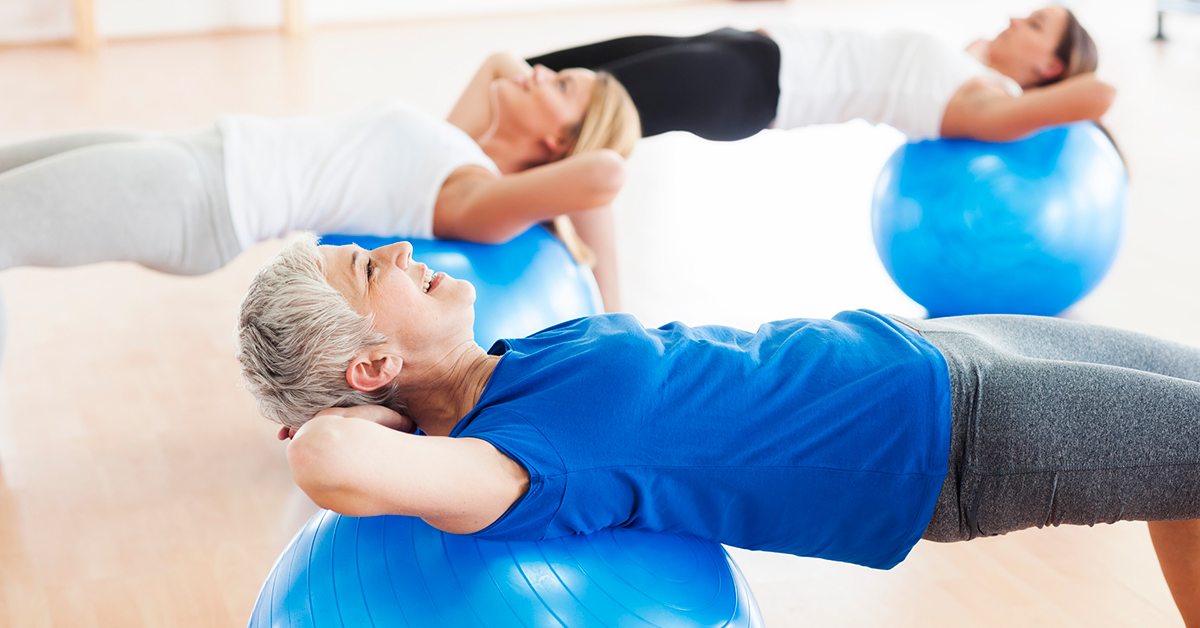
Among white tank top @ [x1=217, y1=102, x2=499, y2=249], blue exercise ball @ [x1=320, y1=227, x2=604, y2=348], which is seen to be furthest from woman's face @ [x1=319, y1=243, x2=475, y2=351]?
white tank top @ [x1=217, y1=102, x2=499, y2=249]

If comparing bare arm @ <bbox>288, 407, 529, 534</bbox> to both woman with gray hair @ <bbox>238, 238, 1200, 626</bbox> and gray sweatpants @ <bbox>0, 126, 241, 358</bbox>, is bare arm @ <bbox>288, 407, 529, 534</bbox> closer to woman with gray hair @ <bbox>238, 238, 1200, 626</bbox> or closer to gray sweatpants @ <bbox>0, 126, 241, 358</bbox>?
woman with gray hair @ <bbox>238, 238, 1200, 626</bbox>

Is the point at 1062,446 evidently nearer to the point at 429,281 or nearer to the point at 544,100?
the point at 429,281

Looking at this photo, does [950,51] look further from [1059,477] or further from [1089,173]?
[1059,477]

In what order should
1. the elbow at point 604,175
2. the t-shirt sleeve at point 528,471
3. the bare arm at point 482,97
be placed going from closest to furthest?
the t-shirt sleeve at point 528,471 < the elbow at point 604,175 < the bare arm at point 482,97

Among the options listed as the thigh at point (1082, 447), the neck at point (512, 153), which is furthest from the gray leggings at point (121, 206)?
the thigh at point (1082, 447)

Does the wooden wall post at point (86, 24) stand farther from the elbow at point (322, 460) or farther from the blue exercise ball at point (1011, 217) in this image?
the elbow at point (322, 460)

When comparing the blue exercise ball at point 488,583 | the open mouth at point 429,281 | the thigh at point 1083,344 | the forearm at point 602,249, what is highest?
the open mouth at point 429,281

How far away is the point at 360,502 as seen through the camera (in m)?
1.10

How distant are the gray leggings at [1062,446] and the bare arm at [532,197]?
885mm

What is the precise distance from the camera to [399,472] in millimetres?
1094

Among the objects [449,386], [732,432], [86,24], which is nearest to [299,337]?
[449,386]

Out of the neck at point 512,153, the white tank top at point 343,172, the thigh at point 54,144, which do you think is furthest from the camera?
the neck at point 512,153

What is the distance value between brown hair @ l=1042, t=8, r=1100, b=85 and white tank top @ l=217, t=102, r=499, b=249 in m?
1.81

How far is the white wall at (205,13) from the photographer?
23.8ft
